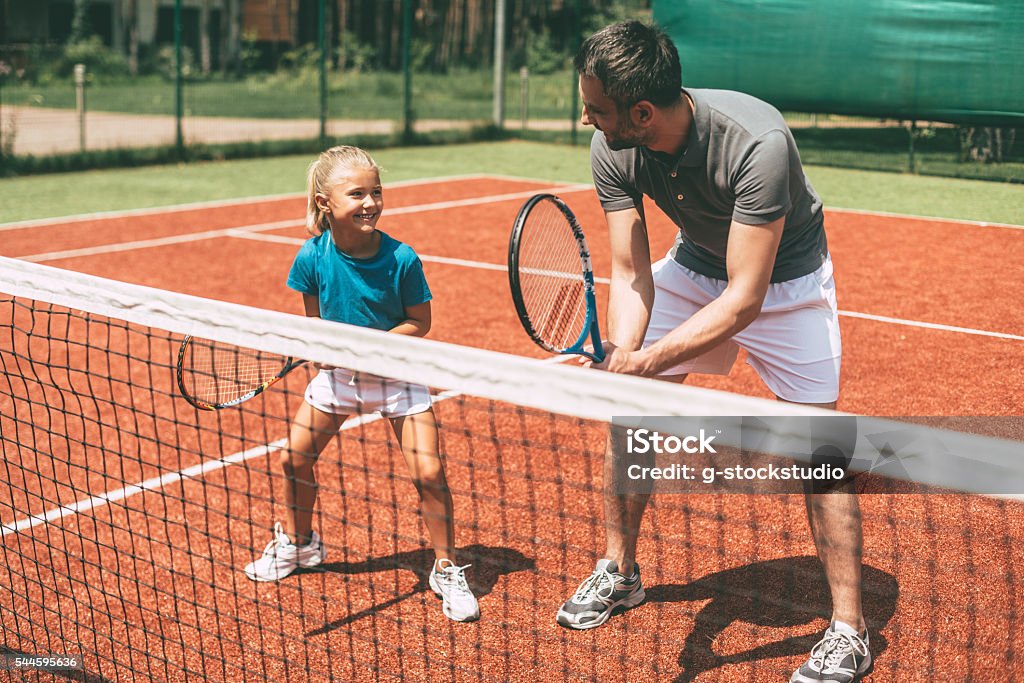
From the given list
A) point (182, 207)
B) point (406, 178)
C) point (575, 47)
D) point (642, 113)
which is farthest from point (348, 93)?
point (642, 113)

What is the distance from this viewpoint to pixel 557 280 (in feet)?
12.9

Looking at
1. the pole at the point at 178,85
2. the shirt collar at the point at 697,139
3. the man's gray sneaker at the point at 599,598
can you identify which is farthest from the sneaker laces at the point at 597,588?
the pole at the point at 178,85

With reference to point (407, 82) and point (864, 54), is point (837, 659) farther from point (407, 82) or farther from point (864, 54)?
point (407, 82)

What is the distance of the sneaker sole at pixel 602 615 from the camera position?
11.9 feet

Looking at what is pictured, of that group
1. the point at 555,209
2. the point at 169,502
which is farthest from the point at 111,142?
the point at 555,209

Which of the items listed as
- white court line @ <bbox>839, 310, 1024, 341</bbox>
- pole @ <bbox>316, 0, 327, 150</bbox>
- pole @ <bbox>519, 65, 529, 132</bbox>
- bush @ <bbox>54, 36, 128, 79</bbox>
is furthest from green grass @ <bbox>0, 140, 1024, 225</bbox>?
bush @ <bbox>54, 36, 128, 79</bbox>

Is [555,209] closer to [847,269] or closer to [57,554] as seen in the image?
[57,554]

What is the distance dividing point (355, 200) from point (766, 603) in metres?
1.90

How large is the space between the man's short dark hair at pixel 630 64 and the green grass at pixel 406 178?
28.6 ft

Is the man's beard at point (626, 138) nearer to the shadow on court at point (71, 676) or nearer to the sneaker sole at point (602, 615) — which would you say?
the sneaker sole at point (602, 615)

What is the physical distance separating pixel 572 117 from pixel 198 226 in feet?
30.3

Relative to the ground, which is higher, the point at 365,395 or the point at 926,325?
the point at 365,395

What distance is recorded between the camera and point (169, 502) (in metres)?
4.68

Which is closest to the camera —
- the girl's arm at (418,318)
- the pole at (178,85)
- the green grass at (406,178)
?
the girl's arm at (418,318)
